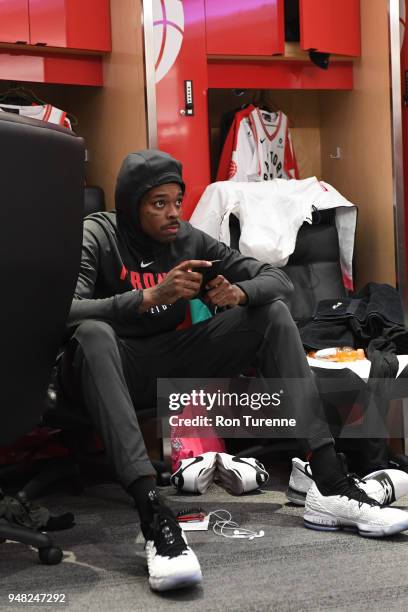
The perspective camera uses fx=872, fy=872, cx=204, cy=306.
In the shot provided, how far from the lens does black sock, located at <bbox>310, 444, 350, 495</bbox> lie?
85.8 inches

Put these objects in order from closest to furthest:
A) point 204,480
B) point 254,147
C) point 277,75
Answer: point 204,480 → point 277,75 → point 254,147

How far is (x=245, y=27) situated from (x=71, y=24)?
0.74 meters

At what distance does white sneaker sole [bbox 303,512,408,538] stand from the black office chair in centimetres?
76

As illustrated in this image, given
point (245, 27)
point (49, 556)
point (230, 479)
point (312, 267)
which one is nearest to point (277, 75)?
point (245, 27)

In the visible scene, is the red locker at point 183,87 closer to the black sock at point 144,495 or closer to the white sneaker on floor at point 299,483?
the white sneaker on floor at point 299,483

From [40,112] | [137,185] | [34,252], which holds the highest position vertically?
[40,112]

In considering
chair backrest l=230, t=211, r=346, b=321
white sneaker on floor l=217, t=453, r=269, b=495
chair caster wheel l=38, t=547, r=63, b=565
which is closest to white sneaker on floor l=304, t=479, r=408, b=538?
white sneaker on floor l=217, t=453, r=269, b=495

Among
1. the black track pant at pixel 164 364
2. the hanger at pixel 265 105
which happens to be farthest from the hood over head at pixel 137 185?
Answer: the hanger at pixel 265 105

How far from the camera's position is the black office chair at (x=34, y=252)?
1.69m

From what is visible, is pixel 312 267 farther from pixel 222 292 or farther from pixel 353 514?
pixel 353 514

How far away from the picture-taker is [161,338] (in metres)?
2.44

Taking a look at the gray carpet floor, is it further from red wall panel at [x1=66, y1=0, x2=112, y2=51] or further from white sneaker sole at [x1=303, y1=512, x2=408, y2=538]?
red wall panel at [x1=66, y1=0, x2=112, y2=51]

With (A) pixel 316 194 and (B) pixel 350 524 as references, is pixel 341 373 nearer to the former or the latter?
(B) pixel 350 524

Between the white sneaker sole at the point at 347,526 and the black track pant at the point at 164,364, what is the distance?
181 millimetres
